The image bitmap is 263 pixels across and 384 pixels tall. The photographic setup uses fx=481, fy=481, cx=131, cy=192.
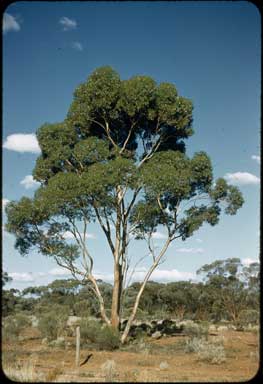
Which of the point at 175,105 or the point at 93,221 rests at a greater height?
the point at 175,105

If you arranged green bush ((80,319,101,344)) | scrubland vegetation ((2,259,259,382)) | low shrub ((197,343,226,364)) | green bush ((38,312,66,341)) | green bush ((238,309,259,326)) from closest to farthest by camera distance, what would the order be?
scrubland vegetation ((2,259,259,382))
low shrub ((197,343,226,364))
green bush ((80,319,101,344))
green bush ((38,312,66,341))
green bush ((238,309,259,326))

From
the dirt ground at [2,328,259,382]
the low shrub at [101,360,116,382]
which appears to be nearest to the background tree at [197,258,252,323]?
the dirt ground at [2,328,259,382]

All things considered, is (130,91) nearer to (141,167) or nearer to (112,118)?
(112,118)

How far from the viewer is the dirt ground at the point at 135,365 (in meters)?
8.93

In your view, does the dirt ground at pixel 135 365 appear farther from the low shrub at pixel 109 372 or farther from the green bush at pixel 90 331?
the green bush at pixel 90 331

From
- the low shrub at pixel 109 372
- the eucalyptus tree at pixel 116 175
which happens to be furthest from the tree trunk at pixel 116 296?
the low shrub at pixel 109 372

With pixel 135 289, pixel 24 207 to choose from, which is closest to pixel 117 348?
pixel 24 207

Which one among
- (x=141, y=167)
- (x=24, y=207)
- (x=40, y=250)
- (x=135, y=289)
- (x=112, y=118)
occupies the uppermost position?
(x=112, y=118)

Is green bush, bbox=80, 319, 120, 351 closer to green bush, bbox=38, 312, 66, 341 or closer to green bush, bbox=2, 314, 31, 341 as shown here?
green bush, bbox=38, 312, 66, 341

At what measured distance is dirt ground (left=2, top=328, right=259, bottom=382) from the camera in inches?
352

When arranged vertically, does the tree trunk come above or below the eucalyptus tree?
below

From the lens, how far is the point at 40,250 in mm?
17266

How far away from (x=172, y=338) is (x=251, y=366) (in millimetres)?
6795

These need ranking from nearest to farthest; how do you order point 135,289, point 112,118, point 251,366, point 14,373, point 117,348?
point 14,373, point 251,366, point 117,348, point 112,118, point 135,289
